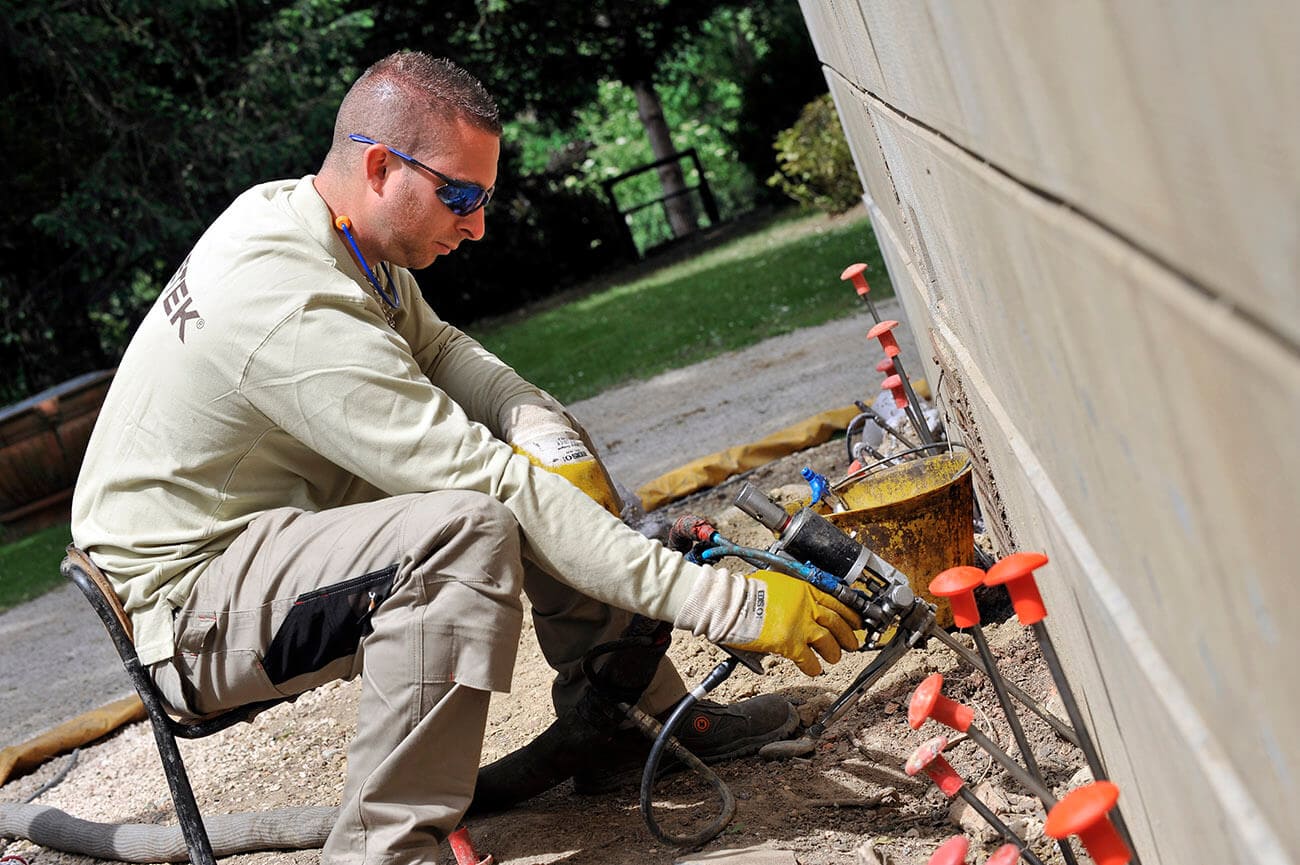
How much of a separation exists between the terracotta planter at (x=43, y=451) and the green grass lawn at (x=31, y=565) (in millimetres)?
302

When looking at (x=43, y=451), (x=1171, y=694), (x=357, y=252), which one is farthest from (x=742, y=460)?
(x=43, y=451)

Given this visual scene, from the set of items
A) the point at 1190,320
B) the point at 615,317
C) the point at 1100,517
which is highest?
the point at 1190,320

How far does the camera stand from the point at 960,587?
1.72 metres

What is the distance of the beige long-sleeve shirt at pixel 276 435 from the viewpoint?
8.19 feet

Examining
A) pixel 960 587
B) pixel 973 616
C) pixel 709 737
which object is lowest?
pixel 709 737

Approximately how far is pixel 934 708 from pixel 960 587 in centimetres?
24

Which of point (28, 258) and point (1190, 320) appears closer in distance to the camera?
point (1190, 320)

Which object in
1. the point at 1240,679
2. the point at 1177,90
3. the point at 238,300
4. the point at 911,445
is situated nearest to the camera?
the point at 1177,90

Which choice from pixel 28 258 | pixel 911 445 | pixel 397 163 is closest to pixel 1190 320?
pixel 397 163

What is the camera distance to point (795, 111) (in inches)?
671

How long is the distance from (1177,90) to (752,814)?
2.45m

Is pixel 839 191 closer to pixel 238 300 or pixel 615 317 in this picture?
pixel 615 317

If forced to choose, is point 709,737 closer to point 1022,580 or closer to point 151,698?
point 151,698

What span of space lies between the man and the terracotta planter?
8.28 metres
